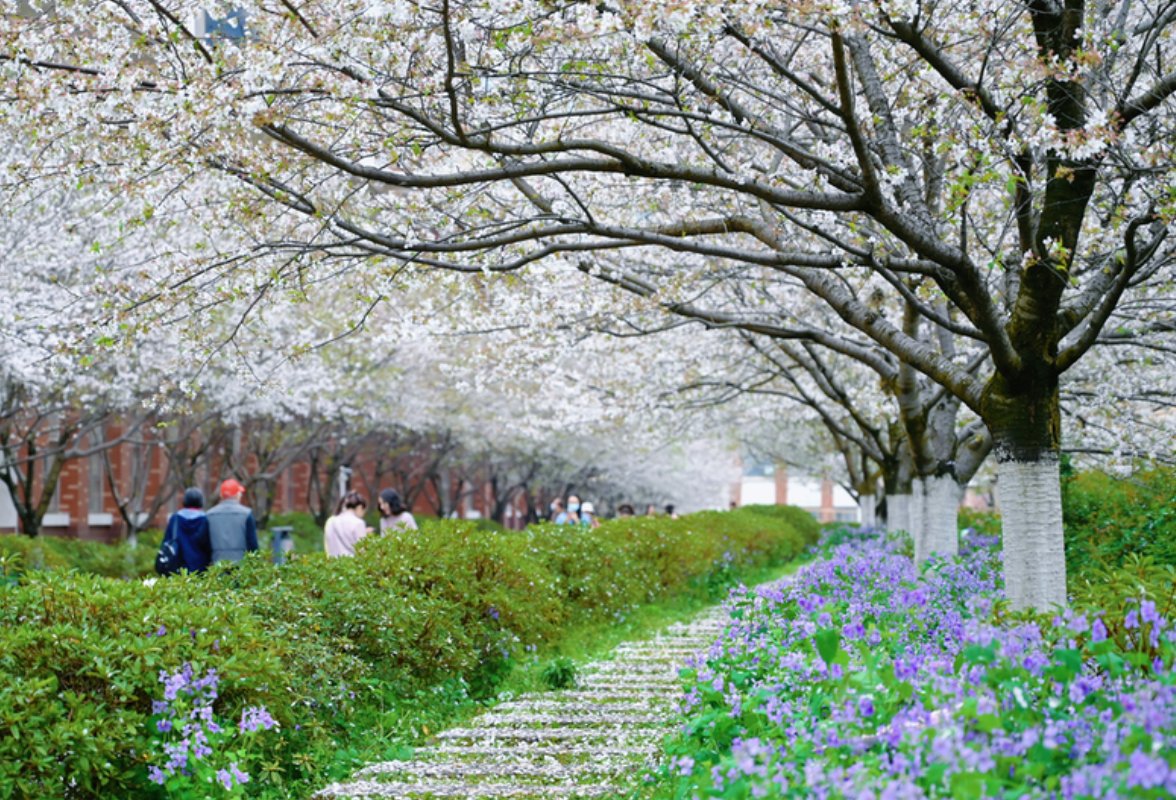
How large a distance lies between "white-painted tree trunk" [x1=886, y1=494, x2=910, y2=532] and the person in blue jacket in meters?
10.7

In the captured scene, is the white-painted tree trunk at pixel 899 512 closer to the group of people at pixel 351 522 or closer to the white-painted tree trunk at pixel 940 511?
the white-painted tree trunk at pixel 940 511

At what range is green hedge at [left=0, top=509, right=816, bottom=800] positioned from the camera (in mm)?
3855

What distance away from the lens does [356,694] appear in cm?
590

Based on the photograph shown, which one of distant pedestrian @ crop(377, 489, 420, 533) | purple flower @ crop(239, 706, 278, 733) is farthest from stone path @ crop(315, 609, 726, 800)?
distant pedestrian @ crop(377, 489, 420, 533)

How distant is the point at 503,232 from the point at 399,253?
31.9 inches

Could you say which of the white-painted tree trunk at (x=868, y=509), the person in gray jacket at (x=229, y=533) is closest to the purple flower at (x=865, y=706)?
the person in gray jacket at (x=229, y=533)

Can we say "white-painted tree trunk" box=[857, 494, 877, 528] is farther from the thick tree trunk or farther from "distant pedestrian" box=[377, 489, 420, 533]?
"distant pedestrian" box=[377, 489, 420, 533]

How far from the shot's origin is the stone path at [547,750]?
5074 mm

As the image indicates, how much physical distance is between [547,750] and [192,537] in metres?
3.83

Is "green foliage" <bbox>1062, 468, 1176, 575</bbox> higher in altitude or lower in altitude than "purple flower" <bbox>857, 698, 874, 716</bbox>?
higher

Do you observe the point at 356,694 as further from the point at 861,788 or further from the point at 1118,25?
the point at 1118,25

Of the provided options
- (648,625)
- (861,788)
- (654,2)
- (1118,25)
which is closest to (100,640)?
(861,788)

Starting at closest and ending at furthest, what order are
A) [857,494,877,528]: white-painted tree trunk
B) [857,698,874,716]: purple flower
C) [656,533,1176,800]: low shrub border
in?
[656,533,1176,800]: low shrub border
[857,698,874,716]: purple flower
[857,494,877,528]: white-painted tree trunk

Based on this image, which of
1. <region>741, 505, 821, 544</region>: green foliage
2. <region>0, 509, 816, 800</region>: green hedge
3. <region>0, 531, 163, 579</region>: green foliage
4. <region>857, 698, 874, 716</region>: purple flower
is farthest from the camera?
<region>741, 505, 821, 544</region>: green foliage
